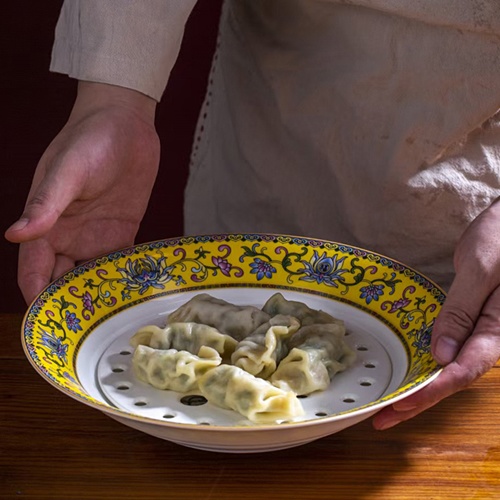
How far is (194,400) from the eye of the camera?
102cm

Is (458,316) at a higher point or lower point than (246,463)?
higher

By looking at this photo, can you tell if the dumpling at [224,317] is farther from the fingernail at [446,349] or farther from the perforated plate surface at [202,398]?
the fingernail at [446,349]

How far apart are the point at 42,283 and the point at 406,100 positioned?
589 millimetres

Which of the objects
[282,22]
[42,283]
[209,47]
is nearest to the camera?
[42,283]

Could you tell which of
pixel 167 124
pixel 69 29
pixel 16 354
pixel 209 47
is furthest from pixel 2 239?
pixel 16 354

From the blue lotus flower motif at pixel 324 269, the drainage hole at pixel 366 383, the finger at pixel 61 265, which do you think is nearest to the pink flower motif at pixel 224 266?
the blue lotus flower motif at pixel 324 269

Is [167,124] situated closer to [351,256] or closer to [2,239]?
[2,239]

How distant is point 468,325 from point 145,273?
0.44 meters

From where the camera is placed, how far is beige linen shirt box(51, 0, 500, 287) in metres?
1.35

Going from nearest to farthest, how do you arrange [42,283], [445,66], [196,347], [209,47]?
[196,347] → [42,283] → [445,66] → [209,47]

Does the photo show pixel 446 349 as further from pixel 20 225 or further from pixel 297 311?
pixel 20 225

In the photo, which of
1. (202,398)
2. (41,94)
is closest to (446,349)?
(202,398)

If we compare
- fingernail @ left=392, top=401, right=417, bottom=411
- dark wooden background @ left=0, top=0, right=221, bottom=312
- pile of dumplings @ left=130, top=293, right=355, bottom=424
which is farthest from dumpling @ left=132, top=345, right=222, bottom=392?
dark wooden background @ left=0, top=0, right=221, bottom=312

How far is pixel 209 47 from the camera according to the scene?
2461 millimetres
